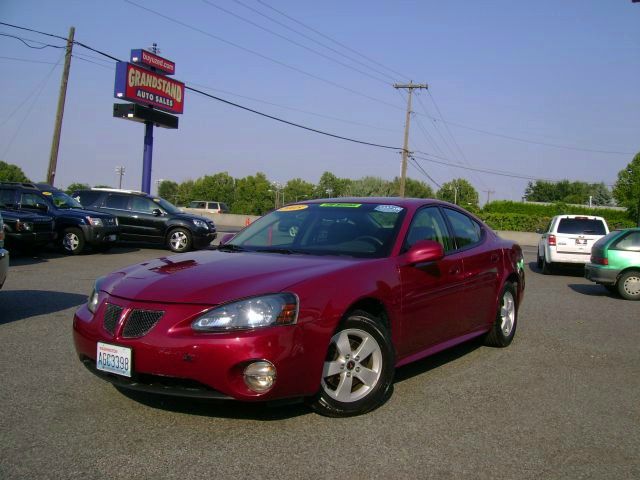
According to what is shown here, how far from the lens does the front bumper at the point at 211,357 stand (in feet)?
11.8

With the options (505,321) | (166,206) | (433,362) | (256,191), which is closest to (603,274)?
(505,321)

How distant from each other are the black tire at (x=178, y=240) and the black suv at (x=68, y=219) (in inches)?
68.5

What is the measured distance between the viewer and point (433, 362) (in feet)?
18.9

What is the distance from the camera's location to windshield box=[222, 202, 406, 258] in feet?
15.9

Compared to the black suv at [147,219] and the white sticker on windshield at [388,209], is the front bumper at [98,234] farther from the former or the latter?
the white sticker on windshield at [388,209]

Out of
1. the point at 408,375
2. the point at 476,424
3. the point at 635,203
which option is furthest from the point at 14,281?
the point at 635,203

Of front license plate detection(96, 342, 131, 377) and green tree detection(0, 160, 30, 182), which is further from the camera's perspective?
green tree detection(0, 160, 30, 182)

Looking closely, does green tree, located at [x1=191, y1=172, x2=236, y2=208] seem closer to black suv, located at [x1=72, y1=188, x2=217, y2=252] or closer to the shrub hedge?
the shrub hedge

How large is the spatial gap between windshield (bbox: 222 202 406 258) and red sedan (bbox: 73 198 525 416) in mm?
14

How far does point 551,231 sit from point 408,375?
1264cm

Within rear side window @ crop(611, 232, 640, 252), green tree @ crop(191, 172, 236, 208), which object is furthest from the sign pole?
green tree @ crop(191, 172, 236, 208)

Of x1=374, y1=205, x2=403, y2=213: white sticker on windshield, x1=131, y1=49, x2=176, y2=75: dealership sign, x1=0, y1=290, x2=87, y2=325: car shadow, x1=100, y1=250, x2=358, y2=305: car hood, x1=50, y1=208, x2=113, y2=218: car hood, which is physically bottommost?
x1=0, y1=290, x2=87, y2=325: car shadow

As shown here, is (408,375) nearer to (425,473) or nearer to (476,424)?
(476,424)

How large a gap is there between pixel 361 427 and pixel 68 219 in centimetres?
1395
